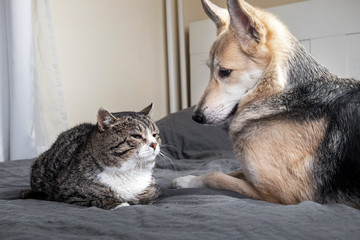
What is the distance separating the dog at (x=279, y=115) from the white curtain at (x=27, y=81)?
161cm

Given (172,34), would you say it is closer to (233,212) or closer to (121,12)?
(121,12)

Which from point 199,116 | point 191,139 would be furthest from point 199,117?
point 191,139

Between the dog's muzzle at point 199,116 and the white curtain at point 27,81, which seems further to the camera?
the white curtain at point 27,81

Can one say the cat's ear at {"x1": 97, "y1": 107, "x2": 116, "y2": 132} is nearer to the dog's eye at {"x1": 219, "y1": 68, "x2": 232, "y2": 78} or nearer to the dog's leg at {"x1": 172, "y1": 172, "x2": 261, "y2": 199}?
the dog's leg at {"x1": 172, "y1": 172, "x2": 261, "y2": 199}

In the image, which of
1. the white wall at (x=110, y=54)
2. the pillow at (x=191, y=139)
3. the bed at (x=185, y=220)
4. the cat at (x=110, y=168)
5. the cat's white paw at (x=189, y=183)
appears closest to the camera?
the bed at (x=185, y=220)

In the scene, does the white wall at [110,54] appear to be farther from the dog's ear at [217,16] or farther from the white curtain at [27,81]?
the dog's ear at [217,16]

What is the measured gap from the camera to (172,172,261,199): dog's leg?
1443 millimetres

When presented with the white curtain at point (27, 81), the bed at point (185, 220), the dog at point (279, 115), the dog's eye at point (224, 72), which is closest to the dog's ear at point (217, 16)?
the dog at point (279, 115)

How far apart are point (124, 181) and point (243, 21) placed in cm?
82

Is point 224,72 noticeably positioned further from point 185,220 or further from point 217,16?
point 185,220

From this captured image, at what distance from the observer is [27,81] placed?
2.73m

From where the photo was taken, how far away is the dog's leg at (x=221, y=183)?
56.8 inches

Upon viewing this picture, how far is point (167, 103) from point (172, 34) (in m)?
0.79

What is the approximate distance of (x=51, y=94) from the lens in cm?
295
